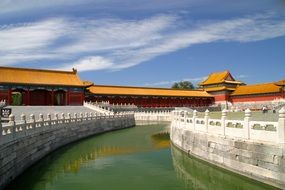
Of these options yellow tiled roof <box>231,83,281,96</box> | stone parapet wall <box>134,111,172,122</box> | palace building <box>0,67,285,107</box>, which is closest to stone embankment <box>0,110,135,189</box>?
stone parapet wall <box>134,111,172,122</box>

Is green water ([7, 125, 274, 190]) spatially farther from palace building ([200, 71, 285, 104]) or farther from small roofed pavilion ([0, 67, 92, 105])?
palace building ([200, 71, 285, 104])

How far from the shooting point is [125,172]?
16.3m

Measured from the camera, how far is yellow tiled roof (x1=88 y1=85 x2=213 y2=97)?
5685 centimetres

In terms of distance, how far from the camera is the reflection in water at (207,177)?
504 inches

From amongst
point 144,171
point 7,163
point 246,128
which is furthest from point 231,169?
point 7,163

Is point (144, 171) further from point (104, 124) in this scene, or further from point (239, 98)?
point (239, 98)

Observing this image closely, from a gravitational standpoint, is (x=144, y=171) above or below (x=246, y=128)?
below

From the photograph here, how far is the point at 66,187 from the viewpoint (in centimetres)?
1381

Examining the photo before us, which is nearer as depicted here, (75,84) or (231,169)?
(231,169)

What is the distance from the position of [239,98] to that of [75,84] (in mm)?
31823

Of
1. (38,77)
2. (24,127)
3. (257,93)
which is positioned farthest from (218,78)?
(24,127)

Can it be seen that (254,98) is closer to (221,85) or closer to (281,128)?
(221,85)

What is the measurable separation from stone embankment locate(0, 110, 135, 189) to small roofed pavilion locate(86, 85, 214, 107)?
871 inches

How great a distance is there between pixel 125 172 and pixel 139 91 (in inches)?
1772
